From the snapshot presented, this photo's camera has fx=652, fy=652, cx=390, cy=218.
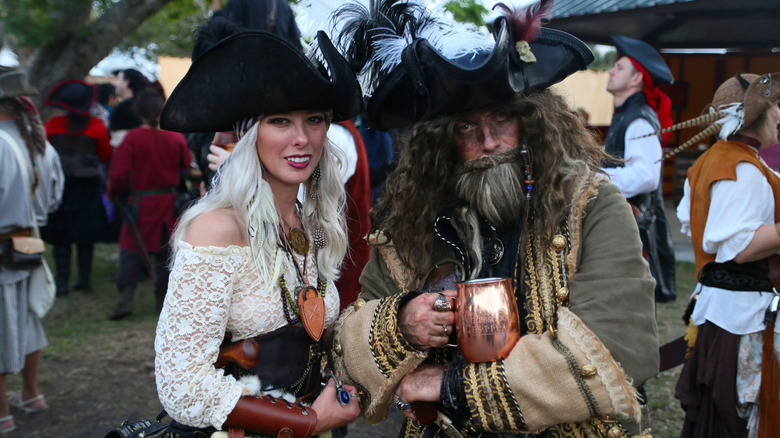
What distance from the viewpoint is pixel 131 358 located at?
577cm

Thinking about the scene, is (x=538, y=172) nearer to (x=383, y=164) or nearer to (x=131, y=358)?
(x=383, y=164)

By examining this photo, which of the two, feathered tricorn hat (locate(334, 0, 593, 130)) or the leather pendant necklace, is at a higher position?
feathered tricorn hat (locate(334, 0, 593, 130))

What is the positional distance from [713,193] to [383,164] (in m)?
2.33

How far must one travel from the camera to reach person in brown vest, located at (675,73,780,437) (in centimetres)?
312

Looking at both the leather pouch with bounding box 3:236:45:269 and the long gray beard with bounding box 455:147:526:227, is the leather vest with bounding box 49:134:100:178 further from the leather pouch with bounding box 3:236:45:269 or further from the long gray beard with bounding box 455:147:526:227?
the long gray beard with bounding box 455:147:526:227

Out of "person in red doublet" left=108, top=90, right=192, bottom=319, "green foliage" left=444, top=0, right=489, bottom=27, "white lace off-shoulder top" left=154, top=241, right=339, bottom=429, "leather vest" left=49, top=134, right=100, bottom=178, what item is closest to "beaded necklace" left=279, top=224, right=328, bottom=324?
"white lace off-shoulder top" left=154, top=241, right=339, bottom=429

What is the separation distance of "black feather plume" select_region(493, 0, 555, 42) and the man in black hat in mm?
2617

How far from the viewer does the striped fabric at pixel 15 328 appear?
14.0 feet

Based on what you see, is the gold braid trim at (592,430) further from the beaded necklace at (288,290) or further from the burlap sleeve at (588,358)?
the beaded necklace at (288,290)

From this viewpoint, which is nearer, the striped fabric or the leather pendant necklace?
the leather pendant necklace

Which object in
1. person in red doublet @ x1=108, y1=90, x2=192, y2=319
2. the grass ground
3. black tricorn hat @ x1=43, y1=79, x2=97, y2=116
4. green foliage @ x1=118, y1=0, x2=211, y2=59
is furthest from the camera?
green foliage @ x1=118, y1=0, x2=211, y2=59

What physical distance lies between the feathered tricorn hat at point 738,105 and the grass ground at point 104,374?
209 cm

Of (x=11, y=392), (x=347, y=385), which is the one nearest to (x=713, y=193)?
(x=347, y=385)

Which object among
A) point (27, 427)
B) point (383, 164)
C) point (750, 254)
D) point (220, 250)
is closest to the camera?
point (220, 250)
